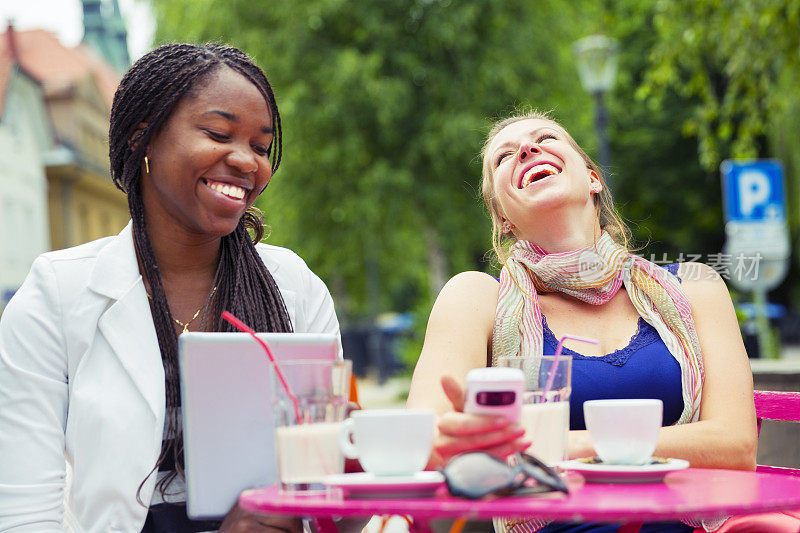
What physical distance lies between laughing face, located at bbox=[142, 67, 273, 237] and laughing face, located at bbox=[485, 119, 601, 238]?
0.79 metres

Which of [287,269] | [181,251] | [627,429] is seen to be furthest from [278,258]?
[627,429]

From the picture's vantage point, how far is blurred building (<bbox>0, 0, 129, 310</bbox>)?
48.3 ft

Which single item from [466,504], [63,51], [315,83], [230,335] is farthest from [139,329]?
[63,51]

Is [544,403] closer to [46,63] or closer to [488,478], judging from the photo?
[488,478]

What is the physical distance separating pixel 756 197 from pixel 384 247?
9560 mm

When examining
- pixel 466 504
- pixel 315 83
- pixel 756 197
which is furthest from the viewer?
pixel 315 83

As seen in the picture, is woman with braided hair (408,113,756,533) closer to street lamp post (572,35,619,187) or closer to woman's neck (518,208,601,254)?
woman's neck (518,208,601,254)

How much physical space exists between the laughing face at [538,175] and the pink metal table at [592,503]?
1.19m

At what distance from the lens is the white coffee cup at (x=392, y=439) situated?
5.13 feet

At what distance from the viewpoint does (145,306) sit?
7.95ft

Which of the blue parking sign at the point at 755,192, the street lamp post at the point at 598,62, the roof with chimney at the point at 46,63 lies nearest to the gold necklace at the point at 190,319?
the blue parking sign at the point at 755,192

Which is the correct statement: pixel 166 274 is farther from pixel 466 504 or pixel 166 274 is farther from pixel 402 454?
pixel 466 504

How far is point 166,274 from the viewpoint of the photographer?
2.59 metres

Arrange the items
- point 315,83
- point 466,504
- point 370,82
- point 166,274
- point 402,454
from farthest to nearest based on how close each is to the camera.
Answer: point 315,83 → point 370,82 → point 166,274 → point 402,454 → point 466,504
